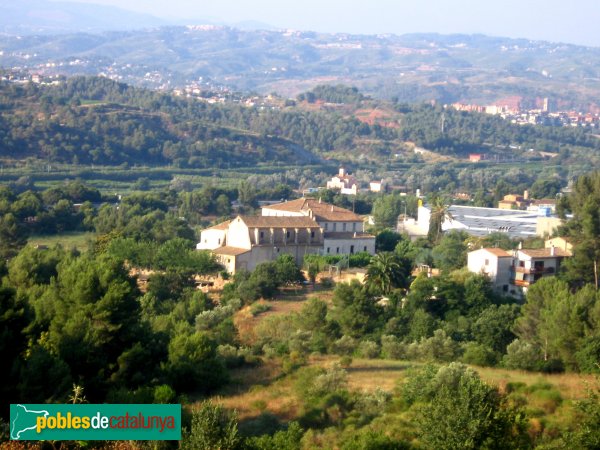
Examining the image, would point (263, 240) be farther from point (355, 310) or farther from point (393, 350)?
point (393, 350)

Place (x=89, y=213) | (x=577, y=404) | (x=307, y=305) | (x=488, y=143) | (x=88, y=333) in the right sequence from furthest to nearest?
(x=488, y=143), (x=89, y=213), (x=307, y=305), (x=88, y=333), (x=577, y=404)

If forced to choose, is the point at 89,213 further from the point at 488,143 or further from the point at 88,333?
the point at 488,143

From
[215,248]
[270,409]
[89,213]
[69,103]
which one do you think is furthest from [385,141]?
[270,409]

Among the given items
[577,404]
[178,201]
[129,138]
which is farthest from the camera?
[129,138]

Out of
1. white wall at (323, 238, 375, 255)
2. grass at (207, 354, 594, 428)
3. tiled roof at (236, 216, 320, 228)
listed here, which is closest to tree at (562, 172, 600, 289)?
white wall at (323, 238, 375, 255)

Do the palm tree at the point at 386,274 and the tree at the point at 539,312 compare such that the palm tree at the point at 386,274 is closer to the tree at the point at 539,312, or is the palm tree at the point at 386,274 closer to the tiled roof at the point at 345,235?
the tree at the point at 539,312

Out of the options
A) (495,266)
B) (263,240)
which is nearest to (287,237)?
(263,240)

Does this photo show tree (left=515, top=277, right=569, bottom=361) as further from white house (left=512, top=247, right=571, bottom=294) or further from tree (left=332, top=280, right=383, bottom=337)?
tree (left=332, top=280, right=383, bottom=337)
